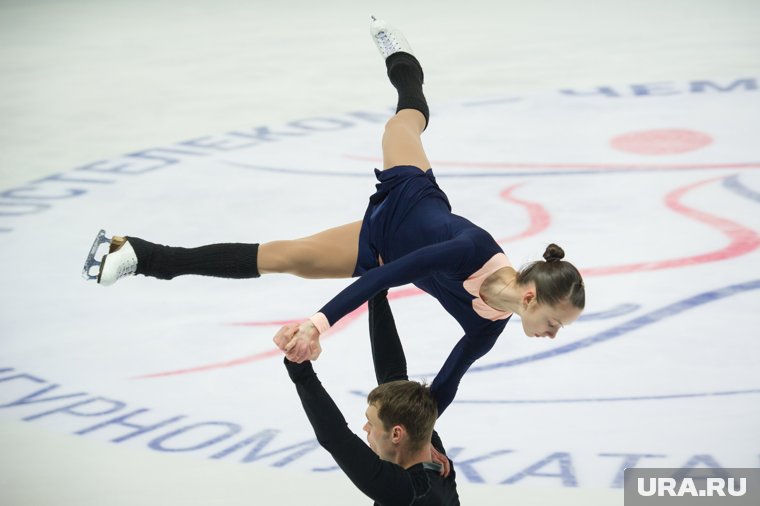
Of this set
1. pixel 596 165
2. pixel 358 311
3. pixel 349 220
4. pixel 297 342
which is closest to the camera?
pixel 297 342

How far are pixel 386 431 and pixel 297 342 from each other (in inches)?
16.9

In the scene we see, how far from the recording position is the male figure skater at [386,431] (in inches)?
109

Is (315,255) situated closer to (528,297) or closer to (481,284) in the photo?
(481,284)

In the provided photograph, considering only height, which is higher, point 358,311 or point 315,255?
point 358,311

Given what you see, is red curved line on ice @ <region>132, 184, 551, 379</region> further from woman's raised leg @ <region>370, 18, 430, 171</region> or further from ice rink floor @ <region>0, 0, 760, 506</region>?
woman's raised leg @ <region>370, 18, 430, 171</region>

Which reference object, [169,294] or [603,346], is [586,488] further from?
[169,294]

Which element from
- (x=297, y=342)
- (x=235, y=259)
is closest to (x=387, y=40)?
(x=235, y=259)

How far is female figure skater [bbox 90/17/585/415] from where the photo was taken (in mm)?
3139

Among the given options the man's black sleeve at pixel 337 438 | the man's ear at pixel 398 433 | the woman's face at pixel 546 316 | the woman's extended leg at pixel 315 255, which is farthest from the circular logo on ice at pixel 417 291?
the man's black sleeve at pixel 337 438

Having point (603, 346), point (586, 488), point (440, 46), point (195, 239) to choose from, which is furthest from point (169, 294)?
point (440, 46)

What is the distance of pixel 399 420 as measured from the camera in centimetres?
304

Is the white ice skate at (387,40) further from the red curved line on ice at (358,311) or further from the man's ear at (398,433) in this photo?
the man's ear at (398,433)

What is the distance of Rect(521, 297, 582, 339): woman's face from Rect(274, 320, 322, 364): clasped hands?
0.71 meters

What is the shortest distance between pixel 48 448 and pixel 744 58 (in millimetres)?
6810
